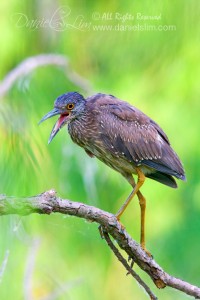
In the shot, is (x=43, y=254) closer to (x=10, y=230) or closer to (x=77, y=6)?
(x=77, y=6)

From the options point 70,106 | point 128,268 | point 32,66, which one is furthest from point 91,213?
point 70,106

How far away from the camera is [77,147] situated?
10.3ft

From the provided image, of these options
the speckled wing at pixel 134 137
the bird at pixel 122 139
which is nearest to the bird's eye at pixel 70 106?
the bird at pixel 122 139

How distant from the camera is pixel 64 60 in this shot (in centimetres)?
248

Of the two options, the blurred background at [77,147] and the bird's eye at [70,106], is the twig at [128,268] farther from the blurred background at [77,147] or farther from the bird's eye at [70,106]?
the bird's eye at [70,106]

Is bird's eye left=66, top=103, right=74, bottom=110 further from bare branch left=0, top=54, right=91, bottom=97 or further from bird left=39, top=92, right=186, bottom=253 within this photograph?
bare branch left=0, top=54, right=91, bottom=97

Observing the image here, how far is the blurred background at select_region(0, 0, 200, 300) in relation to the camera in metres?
1.77

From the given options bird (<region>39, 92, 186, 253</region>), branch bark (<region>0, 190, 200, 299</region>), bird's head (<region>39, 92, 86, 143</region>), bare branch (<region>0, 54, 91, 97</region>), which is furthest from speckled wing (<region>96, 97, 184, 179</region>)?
branch bark (<region>0, 190, 200, 299</region>)

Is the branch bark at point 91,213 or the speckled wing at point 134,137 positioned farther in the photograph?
the speckled wing at point 134,137

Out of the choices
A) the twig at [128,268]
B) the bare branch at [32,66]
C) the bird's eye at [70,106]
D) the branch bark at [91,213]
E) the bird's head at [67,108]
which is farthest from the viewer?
the bird's eye at [70,106]

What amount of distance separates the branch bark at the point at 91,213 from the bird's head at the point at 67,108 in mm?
574

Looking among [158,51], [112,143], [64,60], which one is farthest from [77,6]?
[112,143]

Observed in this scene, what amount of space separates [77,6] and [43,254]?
3.97 ft

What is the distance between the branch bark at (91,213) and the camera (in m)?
1.75
